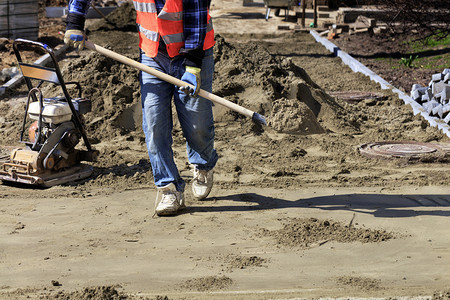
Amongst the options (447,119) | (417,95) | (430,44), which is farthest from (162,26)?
(430,44)

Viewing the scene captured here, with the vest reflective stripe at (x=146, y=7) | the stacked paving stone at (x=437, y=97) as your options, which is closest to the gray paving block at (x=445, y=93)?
the stacked paving stone at (x=437, y=97)

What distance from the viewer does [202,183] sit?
5.52m

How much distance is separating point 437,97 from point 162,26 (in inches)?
210

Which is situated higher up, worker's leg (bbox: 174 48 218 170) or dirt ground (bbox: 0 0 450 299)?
worker's leg (bbox: 174 48 218 170)

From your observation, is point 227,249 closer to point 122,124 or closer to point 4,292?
point 4,292

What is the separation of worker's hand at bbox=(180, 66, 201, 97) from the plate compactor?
4.58 ft

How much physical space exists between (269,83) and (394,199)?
10.1 ft

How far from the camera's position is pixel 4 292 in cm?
391

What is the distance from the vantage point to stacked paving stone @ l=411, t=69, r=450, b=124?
27.1ft

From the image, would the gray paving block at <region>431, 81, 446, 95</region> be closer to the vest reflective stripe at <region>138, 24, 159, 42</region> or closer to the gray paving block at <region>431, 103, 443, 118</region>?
the gray paving block at <region>431, 103, 443, 118</region>

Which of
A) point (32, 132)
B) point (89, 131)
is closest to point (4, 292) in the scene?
point (32, 132)

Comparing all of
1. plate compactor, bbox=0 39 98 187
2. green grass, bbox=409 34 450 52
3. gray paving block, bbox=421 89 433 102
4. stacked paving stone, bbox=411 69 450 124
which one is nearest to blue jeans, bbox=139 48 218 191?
plate compactor, bbox=0 39 98 187

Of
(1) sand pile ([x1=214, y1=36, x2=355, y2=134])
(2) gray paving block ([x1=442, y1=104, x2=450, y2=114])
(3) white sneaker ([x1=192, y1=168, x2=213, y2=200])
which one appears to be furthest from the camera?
(2) gray paving block ([x1=442, y1=104, x2=450, y2=114])

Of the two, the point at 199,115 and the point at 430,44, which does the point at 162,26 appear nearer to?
the point at 199,115
